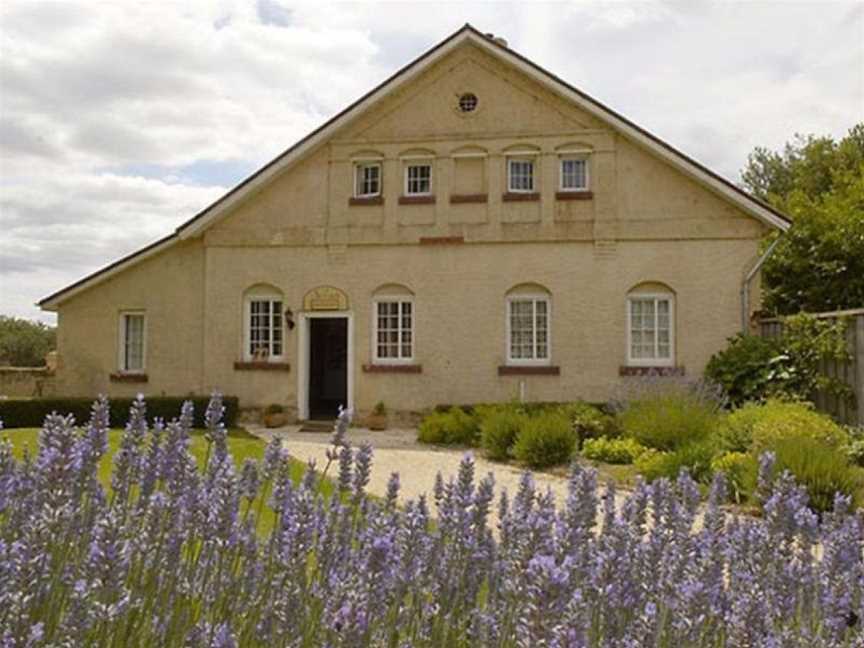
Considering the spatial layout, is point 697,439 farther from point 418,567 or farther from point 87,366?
point 87,366

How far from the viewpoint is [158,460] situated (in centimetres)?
283

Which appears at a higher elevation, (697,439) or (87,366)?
(87,366)

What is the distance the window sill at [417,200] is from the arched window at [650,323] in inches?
182

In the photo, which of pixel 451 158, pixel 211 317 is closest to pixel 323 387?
pixel 211 317

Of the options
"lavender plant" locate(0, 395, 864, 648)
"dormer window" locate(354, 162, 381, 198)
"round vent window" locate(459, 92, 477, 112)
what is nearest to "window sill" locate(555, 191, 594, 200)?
"round vent window" locate(459, 92, 477, 112)

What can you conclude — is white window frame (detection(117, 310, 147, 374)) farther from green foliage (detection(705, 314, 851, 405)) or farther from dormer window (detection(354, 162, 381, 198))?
green foliage (detection(705, 314, 851, 405))

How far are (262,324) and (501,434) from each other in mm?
7581

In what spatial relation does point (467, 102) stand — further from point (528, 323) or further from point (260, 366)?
point (260, 366)

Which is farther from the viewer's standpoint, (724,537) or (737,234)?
(737,234)

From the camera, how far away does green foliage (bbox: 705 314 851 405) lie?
14211 millimetres

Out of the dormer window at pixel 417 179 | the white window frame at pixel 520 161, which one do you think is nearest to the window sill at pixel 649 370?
the white window frame at pixel 520 161

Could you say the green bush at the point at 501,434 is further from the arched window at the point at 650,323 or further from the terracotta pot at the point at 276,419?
the terracotta pot at the point at 276,419

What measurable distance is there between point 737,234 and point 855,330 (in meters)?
3.89

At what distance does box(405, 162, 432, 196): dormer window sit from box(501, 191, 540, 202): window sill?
175 cm
